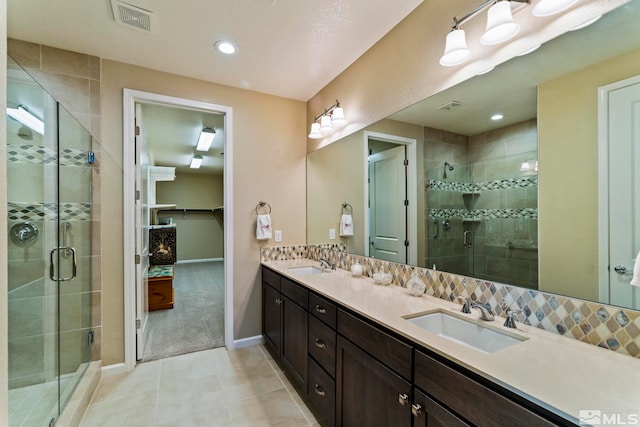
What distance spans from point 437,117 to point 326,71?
129 cm

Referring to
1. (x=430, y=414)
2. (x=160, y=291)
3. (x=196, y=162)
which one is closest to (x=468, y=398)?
(x=430, y=414)

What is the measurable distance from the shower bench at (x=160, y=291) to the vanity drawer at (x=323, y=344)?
301cm

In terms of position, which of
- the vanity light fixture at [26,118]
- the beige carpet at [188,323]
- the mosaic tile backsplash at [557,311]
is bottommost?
the beige carpet at [188,323]

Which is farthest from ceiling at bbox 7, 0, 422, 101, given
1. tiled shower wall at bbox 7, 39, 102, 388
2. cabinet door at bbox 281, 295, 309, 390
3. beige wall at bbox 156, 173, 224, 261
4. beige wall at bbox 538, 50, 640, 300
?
beige wall at bbox 156, 173, 224, 261

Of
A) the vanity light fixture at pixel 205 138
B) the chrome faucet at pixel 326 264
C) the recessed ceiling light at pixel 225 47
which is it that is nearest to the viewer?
the recessed ceiling light at pixel 225 47

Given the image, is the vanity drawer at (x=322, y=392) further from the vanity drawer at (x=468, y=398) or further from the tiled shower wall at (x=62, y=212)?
the tiled shower wall at (x=62, y=212)

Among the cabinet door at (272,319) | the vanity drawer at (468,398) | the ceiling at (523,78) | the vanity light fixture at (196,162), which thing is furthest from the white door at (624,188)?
the vanity light fixture at (196,162)

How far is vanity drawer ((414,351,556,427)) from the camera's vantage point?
78 centimetres

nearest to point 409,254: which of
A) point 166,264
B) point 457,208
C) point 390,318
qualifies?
point 457,208

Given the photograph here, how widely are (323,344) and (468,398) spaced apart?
3.29 ft

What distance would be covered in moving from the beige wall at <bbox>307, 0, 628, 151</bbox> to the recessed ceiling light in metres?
0.98

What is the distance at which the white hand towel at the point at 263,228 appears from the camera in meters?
2.94

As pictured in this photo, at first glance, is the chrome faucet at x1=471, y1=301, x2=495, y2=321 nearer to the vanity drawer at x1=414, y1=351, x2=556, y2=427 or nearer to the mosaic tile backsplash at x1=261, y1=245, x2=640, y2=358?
the mosaic tile backsplash at x1=261, y1=245, x2=640, y2=358

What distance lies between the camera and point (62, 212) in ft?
6.98
